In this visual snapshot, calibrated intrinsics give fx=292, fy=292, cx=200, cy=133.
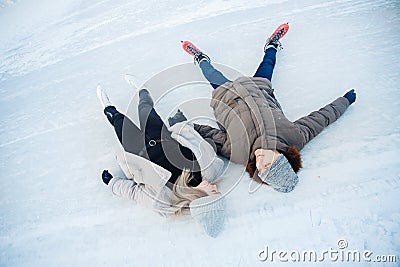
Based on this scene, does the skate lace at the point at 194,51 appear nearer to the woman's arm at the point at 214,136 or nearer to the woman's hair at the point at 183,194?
the woman's arm at the point at 214,136

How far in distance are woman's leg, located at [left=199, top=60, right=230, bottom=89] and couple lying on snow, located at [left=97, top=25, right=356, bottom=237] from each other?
201 millimetres

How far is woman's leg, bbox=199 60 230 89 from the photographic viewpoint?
202cm

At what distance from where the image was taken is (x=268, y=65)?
6.76ft

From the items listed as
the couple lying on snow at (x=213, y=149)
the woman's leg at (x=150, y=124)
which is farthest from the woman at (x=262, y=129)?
the woman's leg at (x=150, y=124)

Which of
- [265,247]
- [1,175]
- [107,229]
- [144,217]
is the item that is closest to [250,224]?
[265,247]

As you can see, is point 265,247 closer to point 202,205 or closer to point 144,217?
point 202,205

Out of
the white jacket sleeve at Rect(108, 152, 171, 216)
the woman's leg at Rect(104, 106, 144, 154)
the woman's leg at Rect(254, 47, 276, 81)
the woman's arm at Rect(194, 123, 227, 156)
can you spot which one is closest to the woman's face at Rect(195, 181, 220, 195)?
the white jacket sleeve at Rect(108, 152, 171, 216)

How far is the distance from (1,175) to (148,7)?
2499mm

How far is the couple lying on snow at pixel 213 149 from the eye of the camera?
1.41 metres

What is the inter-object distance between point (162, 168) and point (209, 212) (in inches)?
13.3

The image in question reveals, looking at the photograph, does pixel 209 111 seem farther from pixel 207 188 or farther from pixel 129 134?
pixel 207 188

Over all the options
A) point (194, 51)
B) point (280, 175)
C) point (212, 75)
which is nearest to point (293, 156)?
point (280, 175)

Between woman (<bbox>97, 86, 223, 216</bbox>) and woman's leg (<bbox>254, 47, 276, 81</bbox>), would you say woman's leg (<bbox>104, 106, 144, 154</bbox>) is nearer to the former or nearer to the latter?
woman (<bbox>97, 86, 223, 216</bbox>)

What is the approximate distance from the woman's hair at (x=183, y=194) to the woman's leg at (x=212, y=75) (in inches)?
31.0
